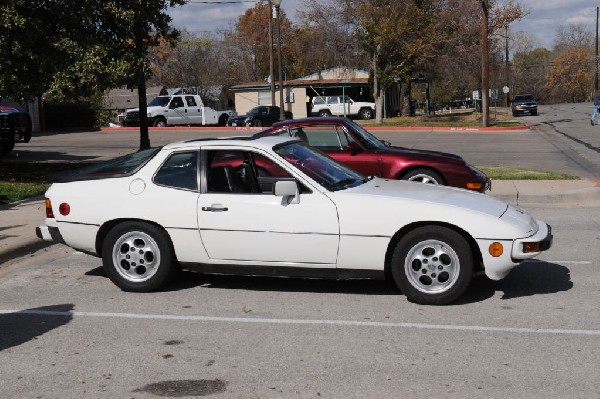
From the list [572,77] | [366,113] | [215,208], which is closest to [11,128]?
[215,208]

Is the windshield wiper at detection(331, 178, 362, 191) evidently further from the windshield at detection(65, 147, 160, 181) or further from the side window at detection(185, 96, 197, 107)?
A: the side window at detection(185, 96, 197, 107)

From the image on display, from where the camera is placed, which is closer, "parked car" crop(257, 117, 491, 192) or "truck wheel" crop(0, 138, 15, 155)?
"parked car" crop(257, 117, 491, 192)

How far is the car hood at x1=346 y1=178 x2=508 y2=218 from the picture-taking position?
678 centimetres

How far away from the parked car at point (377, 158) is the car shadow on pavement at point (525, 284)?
3.41 metres

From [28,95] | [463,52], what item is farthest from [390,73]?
[28,95]

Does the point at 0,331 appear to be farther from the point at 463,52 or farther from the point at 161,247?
the point at 463,52

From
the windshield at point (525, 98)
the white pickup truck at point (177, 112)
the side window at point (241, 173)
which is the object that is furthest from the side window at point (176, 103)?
the side window at point (241, 173)

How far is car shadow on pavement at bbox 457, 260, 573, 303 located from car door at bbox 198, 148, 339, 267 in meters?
1.41

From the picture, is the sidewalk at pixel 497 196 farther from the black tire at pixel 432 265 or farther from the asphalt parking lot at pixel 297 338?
the black tire at pixel 432 265

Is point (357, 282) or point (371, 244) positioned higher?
point (371, 244)

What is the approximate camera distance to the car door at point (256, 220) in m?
6.82

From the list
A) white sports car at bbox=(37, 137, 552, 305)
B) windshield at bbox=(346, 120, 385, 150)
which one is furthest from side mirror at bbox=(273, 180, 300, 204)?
windshield at bbox=(346, 120, 385, 150)

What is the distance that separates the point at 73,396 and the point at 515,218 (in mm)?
3943

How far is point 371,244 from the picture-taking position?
6.75 meters
